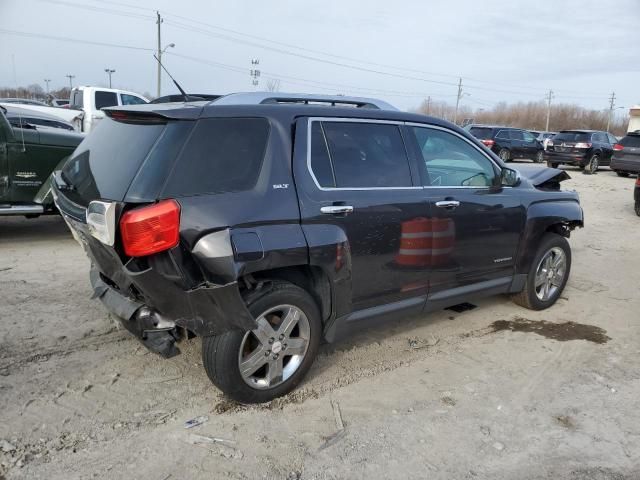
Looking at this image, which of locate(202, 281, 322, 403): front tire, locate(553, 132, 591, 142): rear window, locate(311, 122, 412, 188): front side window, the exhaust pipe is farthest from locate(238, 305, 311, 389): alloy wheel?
locate(553, 132, 591, 142): rear window

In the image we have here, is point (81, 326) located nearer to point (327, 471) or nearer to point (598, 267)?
point (327, 471)

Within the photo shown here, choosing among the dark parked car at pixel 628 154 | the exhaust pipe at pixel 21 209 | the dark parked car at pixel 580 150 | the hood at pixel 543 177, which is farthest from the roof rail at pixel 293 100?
the dark parked car at pixel 580 150

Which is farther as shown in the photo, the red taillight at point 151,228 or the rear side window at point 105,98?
the rear side window at point 105,98

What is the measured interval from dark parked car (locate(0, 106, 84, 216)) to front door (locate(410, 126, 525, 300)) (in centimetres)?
499

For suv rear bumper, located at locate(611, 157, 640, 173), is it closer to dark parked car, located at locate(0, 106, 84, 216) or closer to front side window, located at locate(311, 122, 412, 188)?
front side window, located at locate(311, 122, 412, 188)

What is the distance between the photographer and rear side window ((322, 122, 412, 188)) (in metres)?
3.54

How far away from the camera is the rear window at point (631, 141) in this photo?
18.2 metres

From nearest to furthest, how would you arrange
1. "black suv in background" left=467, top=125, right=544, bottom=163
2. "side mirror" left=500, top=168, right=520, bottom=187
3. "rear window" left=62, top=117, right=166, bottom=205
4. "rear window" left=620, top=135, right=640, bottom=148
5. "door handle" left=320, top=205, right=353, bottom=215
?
"rear window" left=62, top=117, right=166, bottom=205 < "door handle" left=320, top=205, right=353, bottom=215 < "side mirror" left=500, top=168, right=520, bottom=187 < "rear window" left=620, top=135, right=640, bottom=148 < "black suv in background" left=467, top=125, right=544, bottom=163

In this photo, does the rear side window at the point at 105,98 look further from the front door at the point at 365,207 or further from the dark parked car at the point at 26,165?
the front door at the point at 365,207

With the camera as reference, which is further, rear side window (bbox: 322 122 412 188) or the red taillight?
rear side window (bbox: 322 122 412 188)

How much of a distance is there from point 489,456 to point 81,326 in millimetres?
3210

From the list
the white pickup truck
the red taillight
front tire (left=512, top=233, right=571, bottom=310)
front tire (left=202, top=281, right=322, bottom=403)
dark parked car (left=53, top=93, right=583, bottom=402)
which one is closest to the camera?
the red taillight

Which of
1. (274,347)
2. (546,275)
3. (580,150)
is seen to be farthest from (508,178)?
(580,150)

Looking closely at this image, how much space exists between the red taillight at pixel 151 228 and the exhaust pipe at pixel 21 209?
4.61 metres
